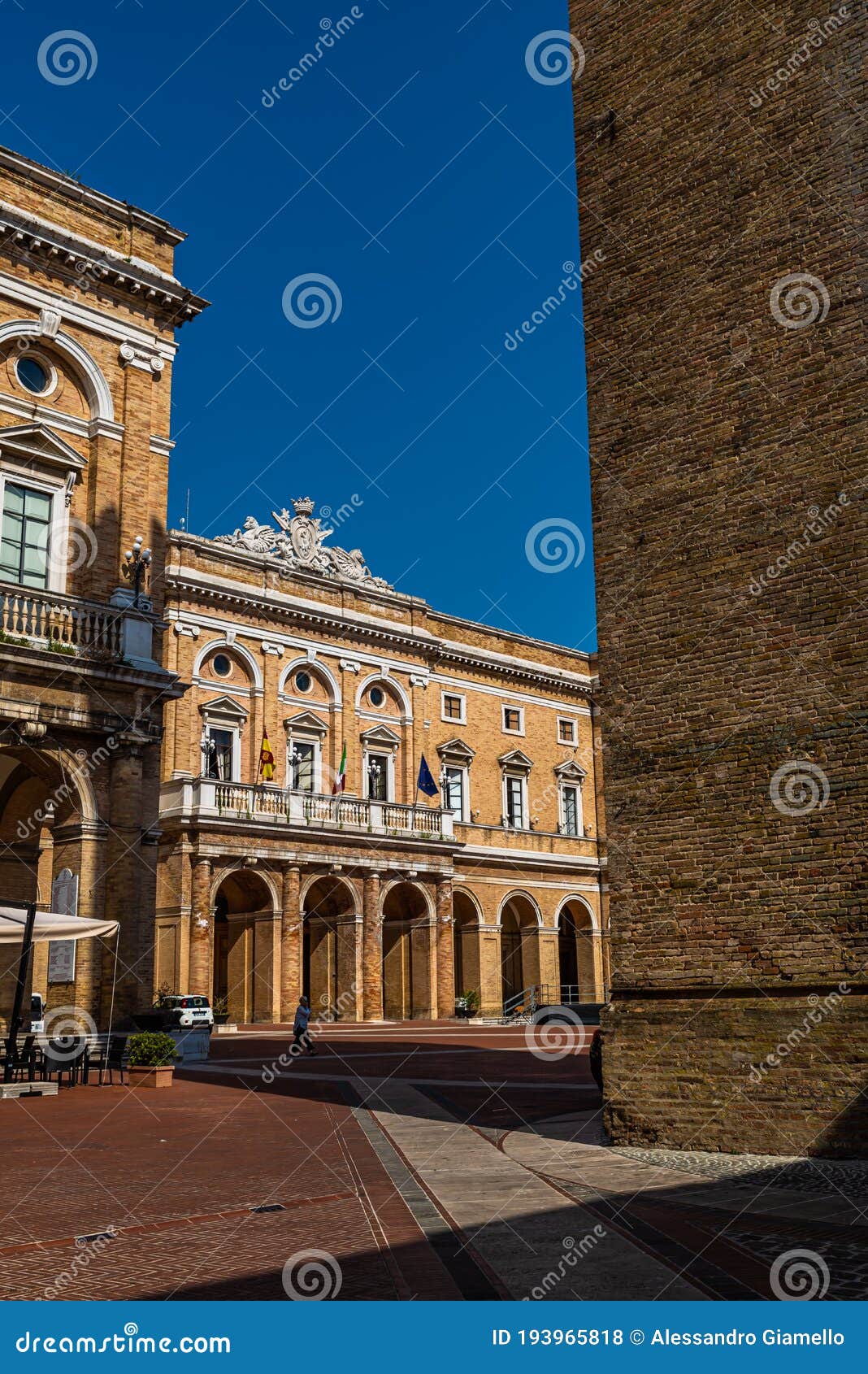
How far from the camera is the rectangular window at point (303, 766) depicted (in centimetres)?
4125

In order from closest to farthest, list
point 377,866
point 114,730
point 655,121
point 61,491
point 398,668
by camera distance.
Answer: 1. point 655,121
2. point 114,730
3. point 61,491
4. point 377,866
5. point 398,668

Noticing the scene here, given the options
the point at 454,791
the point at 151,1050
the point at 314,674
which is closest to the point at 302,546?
the point at 314,674

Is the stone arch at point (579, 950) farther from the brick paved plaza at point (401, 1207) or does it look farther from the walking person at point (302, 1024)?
the brick paved plaza at point (401, 1207)

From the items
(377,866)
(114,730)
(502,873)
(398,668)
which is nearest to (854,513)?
(114,730)

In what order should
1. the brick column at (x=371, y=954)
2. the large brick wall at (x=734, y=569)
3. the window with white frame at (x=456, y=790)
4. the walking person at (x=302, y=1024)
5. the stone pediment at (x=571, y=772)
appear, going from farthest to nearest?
the stone pediment at (x=571, y=772)
the window with white frame at (x=456, y=790)
the brick column at (x=371, y=954)
the walking person at (x=302, y=1024)
the large brick wall at (x=734, y=569)

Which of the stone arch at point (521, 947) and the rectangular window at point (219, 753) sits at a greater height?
the rectangular window at point (219, 753)

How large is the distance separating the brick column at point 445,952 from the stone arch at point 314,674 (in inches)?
300

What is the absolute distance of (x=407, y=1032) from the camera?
111 ft

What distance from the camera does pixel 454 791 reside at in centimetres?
4759

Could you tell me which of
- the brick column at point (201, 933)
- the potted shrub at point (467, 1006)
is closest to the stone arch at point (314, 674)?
the brick column at point (201, 933)

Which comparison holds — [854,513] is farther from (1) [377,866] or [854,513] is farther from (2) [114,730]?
(1) [377,866]

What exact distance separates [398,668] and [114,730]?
2380 centimetres

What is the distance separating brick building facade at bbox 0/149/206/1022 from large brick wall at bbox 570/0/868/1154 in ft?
41.4

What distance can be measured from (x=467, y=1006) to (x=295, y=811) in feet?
35.5
